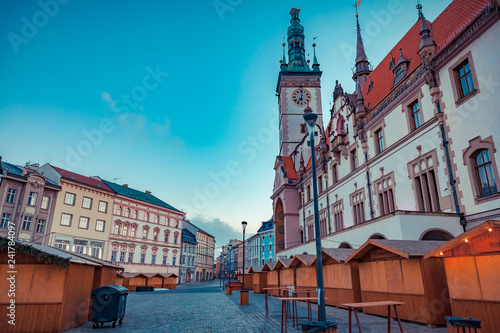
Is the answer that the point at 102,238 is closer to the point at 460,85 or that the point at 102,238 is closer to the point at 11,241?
the point at 11,241

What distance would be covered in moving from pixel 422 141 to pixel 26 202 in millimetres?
40347

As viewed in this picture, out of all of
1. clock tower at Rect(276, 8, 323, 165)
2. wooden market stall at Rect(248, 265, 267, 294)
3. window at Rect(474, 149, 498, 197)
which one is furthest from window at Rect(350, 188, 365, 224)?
clock tower at Rect(276, 8, 323, 165)

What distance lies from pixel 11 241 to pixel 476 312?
47.1 feet

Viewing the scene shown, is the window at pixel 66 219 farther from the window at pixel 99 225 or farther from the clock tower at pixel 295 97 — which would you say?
the clock tower at pixel 295 97

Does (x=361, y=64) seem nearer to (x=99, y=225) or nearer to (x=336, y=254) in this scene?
(x=336, y=254)

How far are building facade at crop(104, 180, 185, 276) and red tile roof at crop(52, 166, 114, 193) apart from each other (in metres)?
1.93

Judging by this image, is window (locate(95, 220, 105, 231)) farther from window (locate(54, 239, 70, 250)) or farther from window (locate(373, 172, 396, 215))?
window (locate(373, 172, 396, 215))

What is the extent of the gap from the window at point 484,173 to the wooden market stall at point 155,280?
38605 mm

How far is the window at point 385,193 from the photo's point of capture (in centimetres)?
2072

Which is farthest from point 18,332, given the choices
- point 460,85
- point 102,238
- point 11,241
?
point 102,238

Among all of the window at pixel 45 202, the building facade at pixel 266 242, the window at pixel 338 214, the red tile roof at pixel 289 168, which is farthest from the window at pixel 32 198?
the building facade at pixel 266 242

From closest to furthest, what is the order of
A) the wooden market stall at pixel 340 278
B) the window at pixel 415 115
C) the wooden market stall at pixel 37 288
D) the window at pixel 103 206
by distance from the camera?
the wooden market stall at pixel 37 288 < the wooden market stall at pixel 340 278 < the window at pixel 415 115 < the window at pixel 103 206

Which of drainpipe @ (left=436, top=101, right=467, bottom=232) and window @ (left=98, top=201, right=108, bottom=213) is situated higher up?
window @ (left=98, top=201, right=108, bottom=213)

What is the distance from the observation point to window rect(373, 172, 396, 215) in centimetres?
2072
